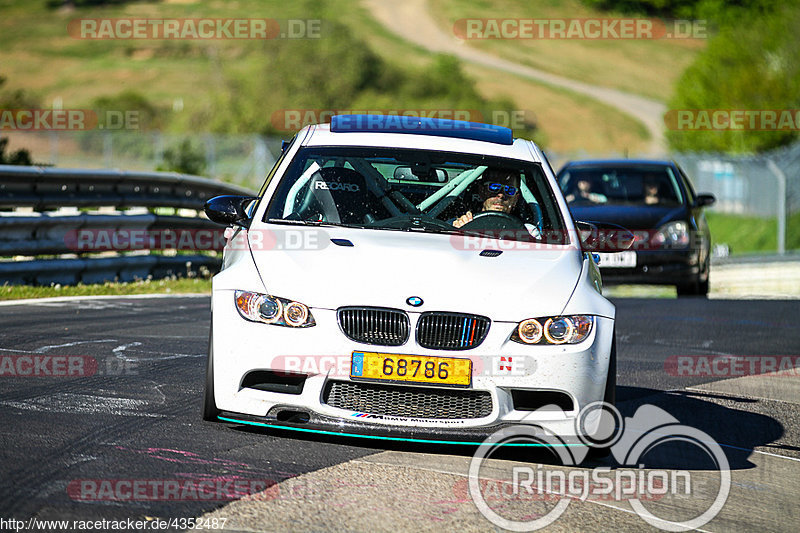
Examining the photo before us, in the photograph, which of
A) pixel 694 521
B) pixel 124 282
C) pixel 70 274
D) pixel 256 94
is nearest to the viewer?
pixel 694 521

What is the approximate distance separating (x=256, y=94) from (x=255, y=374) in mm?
65958

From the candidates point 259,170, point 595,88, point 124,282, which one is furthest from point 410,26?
point 124,282

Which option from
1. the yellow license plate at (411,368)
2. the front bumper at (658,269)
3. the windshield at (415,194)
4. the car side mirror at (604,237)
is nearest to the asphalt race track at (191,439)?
the yellow license plate at (411,368)

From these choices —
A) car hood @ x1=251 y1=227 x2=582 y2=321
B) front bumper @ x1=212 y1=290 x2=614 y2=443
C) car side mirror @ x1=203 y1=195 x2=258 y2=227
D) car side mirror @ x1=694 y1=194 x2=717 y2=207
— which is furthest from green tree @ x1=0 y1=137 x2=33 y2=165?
front bumper @ x1=212 y1=290 x2=614 y2=443

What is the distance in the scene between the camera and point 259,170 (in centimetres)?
3812

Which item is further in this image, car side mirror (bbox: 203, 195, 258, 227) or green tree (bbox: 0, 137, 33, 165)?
green tree (bbox: 0, 137, 33, 165)

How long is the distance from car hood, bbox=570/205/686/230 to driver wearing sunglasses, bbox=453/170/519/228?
7.83 m

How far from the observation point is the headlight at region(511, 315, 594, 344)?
225 inches

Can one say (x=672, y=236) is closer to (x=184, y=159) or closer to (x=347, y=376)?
(x=347, y=376)

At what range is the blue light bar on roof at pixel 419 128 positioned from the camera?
24.5ft

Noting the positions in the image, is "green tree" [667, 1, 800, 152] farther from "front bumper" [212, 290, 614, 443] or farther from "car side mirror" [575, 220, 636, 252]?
"front bumper" [212, 290, 614, 443]

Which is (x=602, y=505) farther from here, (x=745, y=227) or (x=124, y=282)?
(x=745, y=227)

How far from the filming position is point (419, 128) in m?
7.57

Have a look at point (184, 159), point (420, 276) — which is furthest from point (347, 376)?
point (184, 159)
